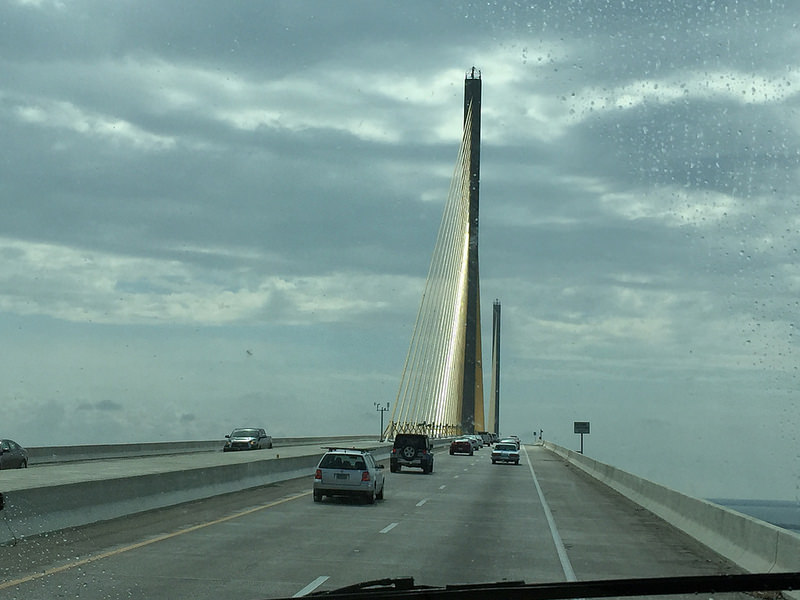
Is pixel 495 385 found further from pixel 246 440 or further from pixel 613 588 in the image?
pixel 613 588

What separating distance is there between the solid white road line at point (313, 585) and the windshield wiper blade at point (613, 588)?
5.85 m

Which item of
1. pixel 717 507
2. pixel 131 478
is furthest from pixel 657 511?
pixel 131 478

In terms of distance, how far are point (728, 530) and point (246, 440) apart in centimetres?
5152

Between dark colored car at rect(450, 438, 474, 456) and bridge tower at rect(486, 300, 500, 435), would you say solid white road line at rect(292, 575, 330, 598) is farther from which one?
bridge tower at rect(486, 300, 500, 435)

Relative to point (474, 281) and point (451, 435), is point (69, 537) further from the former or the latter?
point (451, 435)

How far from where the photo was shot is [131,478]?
73.5 feet

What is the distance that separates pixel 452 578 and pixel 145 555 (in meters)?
4.75

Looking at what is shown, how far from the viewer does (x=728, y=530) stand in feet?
56.9

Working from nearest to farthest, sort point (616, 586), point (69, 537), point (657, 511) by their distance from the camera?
point (616, 586)
point (69, 537)
point (657, 511)

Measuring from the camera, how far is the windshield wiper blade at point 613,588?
5543mm

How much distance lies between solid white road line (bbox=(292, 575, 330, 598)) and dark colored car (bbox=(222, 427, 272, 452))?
53369 mm

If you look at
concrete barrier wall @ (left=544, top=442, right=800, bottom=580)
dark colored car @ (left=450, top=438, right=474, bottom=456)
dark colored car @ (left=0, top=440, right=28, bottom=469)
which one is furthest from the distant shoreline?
dark colored car @ (left=450, top=438, right=474, bottom=456)

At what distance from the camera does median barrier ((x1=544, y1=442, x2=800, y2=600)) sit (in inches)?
515

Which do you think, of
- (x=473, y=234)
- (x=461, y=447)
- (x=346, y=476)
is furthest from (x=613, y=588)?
(x=473, y=234)
